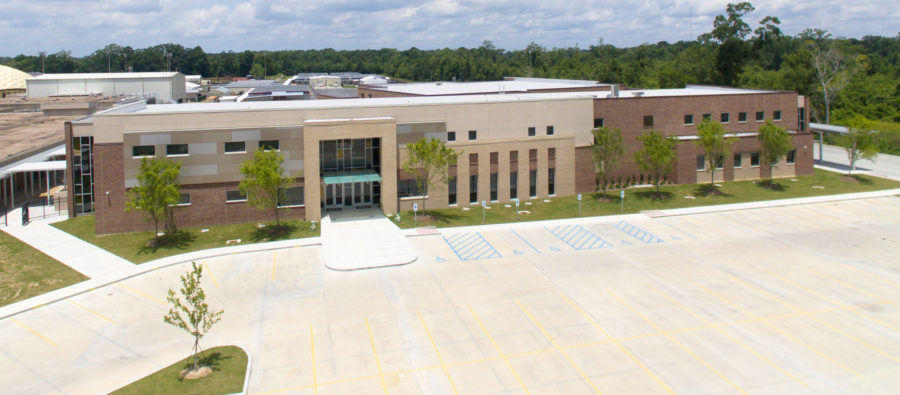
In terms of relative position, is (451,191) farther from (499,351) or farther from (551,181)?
(499,351)

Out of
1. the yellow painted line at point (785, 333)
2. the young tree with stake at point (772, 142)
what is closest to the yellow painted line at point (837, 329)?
the yellow painted line at point (785, 333)

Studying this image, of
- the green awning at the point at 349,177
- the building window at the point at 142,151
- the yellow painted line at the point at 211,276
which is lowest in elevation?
the yellow painted line at the point at 211,276

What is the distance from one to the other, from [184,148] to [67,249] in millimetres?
8430

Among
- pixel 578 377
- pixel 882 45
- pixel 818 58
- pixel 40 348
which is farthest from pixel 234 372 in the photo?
pixel 882 45

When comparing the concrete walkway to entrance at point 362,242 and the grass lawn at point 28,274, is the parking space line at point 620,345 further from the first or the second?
the grass lawn at point 28,274

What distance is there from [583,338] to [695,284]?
8676mm

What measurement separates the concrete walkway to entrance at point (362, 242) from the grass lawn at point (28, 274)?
12539mm

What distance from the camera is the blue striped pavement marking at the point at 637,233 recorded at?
122 ft

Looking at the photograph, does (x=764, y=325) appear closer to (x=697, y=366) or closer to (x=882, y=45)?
(x=697, y=366)

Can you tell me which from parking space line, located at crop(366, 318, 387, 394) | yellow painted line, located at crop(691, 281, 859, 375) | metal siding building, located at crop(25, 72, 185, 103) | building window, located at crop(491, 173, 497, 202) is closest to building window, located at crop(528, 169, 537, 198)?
building window, located at crop(491, 173, 497, 202)

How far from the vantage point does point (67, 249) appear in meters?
35.5

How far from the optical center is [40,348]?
24.3 meters

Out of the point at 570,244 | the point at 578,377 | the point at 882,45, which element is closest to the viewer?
the point at 578,377

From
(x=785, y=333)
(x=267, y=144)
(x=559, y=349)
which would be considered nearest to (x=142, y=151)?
(x=267, y=144)
